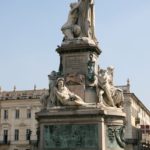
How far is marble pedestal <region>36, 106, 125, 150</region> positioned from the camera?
1800 centimetres

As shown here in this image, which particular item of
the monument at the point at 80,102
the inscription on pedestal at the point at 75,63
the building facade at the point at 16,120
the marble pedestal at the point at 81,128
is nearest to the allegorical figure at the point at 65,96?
the monument at the point at 80,102

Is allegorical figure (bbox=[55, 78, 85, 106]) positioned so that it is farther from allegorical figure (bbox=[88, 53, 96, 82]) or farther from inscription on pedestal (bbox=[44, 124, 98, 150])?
allegorical figure (bbox=[88, 53, 96, 82])

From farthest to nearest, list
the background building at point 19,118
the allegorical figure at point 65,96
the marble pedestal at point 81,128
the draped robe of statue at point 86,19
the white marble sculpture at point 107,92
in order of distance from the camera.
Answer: the background building at point 19,118, the draped robe of statue at point 86,19, the white marble sculpture at point 107,92, the allegorical figure at point 65,96, the marble pedestal at point 81,128

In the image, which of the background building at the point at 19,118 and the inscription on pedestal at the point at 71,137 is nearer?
the inscription on pedestal at the point at 71,137

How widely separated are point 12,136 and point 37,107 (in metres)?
6.14

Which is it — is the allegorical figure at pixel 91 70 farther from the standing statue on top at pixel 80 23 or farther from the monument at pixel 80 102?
the standing statue on top at pixel 80 23

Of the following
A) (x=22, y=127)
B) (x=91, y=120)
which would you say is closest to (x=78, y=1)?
(x=91, y=120)

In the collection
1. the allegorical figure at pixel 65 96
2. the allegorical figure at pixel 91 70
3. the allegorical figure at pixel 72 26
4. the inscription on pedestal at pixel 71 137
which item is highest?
the allegorical figure at pixel 72 26

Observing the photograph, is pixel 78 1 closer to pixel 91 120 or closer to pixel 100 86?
pixel 100 86

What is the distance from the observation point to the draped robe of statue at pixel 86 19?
20562 millimetres

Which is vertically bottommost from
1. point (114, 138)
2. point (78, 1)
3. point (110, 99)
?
point (114, 138)

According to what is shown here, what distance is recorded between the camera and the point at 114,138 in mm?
18438

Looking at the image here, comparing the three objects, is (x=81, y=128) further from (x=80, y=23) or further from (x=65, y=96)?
(x=80, y=23)

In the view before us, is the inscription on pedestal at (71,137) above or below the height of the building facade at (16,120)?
below
